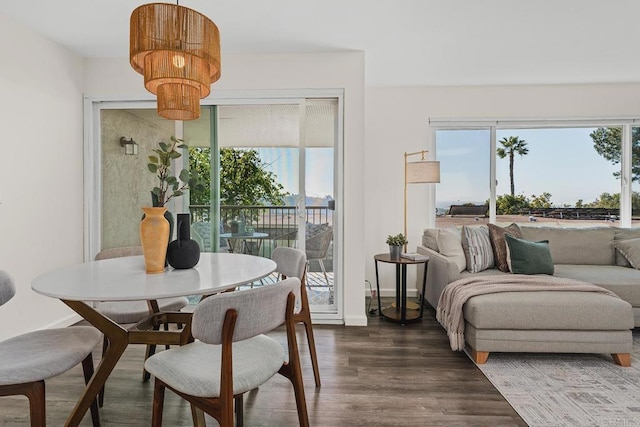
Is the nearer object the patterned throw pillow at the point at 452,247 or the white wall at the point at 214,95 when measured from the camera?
the white wall at the point at 214,95

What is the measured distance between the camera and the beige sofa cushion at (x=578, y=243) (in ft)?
12.2

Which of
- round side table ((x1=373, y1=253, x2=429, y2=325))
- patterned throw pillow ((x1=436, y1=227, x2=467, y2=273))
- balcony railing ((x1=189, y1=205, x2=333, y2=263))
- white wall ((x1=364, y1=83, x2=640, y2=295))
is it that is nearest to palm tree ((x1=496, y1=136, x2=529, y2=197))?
white wall ((x1=364, y1=83, x2=640, y2=295))

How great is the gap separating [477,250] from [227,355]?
9.18ft

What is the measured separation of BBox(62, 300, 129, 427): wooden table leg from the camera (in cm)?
152

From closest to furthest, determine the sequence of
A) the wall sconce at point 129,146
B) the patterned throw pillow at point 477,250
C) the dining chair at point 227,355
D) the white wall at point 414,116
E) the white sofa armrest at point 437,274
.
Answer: the dining chair at point 227,355
the white sofa armrest at point 437,274
the patterned throw pillow at point 477,250
the wall sconce at point 129,146
the white wall at point 414,116

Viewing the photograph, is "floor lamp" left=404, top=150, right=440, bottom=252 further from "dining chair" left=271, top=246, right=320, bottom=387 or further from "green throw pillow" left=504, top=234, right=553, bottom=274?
"dining chair" left=271, top=246, right=320, bottom=387

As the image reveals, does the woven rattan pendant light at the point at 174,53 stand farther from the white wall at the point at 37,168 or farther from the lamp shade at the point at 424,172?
the lamp shade at the point at 424,172

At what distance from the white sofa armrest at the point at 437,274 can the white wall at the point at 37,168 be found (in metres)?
3.43

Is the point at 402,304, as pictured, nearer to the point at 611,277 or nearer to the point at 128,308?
the point at 611,277

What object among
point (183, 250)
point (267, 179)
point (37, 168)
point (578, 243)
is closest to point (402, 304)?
point (267, 179)

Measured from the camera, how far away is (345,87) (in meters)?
3.40

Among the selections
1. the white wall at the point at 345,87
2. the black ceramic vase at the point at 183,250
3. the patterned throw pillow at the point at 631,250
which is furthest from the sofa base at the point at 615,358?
the black ceramic vase at the point at 183,250

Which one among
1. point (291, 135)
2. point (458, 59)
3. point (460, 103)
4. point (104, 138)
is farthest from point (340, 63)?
point (104, 138)

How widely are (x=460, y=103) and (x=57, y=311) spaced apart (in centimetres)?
467
